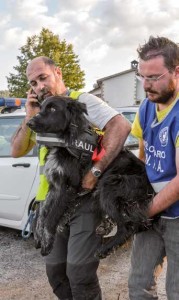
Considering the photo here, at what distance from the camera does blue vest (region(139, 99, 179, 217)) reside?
2.41 metres

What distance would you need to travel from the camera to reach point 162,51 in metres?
2.40

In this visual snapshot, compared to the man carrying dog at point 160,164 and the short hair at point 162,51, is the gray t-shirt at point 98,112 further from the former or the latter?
the short hair at point 162,51

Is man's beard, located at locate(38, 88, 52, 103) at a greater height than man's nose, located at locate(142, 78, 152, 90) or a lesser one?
lesser

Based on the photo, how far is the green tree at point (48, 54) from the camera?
38.2 meters

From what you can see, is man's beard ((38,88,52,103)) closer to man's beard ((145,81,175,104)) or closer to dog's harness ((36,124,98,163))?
dog's harness ((36,124,98,163))

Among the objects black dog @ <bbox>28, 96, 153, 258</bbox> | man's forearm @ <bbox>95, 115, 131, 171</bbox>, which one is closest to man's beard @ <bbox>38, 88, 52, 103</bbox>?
black dog @ <bbox>28, 96, 153, 258</bbox>

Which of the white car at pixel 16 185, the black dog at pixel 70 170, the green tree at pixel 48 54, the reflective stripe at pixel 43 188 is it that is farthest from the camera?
the green tree at pixel 48 54

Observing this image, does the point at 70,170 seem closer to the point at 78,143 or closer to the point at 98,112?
the point at 78,143

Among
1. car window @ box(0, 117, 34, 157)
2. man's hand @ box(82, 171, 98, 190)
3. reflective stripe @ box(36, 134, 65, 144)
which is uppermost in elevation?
reflective stripe @ box(36, 134, 65, 144)

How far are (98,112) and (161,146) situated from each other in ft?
2.30

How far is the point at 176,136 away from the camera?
235 cm

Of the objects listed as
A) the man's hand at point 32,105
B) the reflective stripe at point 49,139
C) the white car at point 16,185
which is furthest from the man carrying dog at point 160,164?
the white car at point 16,185

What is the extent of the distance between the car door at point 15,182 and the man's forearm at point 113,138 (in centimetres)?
247

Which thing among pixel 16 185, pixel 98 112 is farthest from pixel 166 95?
pixel 16 185
